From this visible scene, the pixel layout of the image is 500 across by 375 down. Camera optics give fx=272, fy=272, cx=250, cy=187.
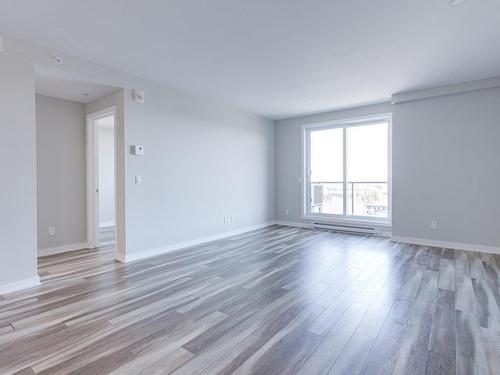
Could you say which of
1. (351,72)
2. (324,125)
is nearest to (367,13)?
(351,72)

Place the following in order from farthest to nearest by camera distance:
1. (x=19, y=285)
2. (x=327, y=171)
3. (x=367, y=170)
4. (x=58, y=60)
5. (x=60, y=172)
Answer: (x=327, y=171) → (x=367, y=170) → (x=60, y=172) → (x=58, y=60) → (x=19, y=285)

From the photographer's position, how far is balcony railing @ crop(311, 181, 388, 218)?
5.71 meters

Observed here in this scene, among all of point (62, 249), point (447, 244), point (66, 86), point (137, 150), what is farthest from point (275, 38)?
point (62, 249)

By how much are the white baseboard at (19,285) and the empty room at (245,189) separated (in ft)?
0.06

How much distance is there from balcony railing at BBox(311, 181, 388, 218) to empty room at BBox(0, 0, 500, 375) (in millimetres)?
46

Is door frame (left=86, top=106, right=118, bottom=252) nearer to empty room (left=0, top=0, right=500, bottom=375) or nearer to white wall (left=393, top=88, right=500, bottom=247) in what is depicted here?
empty room (left=0, top=0, right=500, bottom=375)

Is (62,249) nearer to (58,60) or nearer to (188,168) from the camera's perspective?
Result: (188,168)

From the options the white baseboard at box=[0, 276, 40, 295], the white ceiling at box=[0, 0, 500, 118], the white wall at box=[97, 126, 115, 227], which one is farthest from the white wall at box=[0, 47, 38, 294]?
the white wall at box=[97, 126, 115, 227]

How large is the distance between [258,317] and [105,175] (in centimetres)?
626

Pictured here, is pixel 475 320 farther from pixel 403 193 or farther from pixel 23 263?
pixel 23 263

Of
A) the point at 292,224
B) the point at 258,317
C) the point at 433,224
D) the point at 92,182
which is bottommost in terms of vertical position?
the point at 258,317

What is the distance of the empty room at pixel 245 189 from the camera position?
1997 millimetres

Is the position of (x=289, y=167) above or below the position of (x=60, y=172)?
above

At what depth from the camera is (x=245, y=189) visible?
611cm
